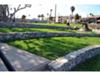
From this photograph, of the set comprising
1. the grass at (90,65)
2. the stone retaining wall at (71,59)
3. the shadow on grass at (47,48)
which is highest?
the shadow on grass at (47,48)

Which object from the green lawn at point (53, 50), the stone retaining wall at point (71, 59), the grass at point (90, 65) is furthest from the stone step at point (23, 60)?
the grass at point (90, 65)

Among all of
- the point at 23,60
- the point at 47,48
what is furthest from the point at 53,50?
the point at 23,60

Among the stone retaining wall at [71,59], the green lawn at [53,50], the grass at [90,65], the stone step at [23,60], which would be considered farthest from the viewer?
the green lawn at [53,50]

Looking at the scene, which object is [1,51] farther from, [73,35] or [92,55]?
[73,35]

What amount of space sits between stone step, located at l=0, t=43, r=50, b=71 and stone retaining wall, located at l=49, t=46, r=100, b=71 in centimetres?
25

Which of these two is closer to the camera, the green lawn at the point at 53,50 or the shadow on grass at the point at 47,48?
the green lawn at the point at 53,50

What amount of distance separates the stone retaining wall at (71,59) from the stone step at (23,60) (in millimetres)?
246

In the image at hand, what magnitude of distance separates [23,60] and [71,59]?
1081mm

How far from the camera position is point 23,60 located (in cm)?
503

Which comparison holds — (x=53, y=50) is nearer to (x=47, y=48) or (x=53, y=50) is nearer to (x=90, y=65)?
(x=47, y=48)

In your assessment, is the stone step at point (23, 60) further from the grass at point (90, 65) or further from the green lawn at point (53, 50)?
the grass at point (90, 65)

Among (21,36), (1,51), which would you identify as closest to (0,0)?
(1,51)

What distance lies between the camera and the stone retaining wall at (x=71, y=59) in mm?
4809

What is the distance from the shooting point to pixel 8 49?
5738 mm
